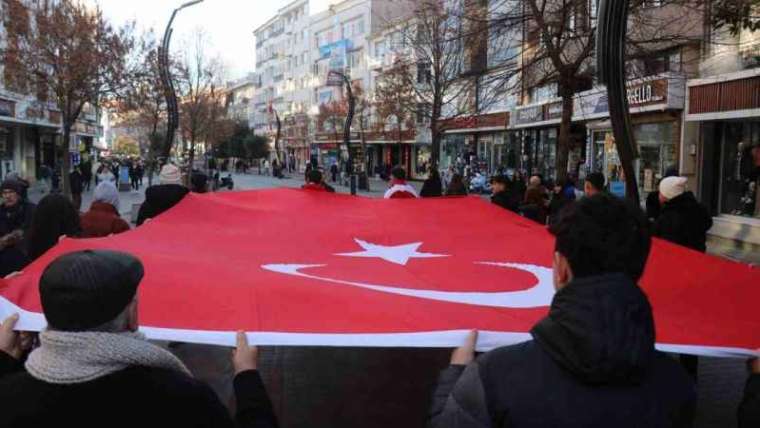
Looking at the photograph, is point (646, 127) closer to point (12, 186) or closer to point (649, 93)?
point (649, 93)

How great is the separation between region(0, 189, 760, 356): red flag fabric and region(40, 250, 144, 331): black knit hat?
1.44 meters

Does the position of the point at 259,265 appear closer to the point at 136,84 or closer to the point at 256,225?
the point at 256,225

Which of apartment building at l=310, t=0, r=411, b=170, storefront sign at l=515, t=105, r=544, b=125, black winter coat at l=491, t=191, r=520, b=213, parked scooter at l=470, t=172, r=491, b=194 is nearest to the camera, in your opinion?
black winter coat at l=491, t=191, r=520, b=213

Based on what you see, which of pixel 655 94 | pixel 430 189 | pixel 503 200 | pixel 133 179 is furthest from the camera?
pixel 133 179

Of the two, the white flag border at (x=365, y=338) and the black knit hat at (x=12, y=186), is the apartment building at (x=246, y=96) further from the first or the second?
the white flag border at (x=365, y=338)

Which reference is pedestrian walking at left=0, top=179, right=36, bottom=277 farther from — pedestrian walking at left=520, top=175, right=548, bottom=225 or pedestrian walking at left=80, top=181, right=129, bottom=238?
pedestrian walking at left=520, top=175, right=548, bottom=225

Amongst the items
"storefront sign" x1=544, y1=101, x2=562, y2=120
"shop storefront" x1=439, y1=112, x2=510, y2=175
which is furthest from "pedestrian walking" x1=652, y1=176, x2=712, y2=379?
"shop storefront" x1=439, y1=112, x2=510, y2=175

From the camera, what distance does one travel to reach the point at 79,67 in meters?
20.9

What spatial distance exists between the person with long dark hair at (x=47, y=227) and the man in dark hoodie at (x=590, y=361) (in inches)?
252

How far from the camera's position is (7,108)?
3406 cm

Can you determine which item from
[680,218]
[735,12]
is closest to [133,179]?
[735,12]

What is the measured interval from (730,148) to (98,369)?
22.3m

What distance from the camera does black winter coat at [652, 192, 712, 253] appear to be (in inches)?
265

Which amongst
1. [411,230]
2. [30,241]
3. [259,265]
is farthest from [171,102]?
[259,265]
